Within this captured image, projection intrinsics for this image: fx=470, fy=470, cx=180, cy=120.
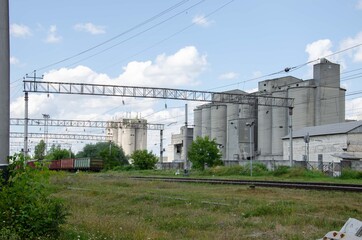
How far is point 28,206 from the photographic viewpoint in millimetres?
8914

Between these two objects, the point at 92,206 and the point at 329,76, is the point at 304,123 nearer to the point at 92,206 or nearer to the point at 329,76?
the point at 329,76

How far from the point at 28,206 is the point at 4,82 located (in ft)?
9.75

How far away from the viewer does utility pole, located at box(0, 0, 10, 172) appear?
10214mm

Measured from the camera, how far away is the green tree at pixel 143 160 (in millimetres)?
87812

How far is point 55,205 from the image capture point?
9406 mm

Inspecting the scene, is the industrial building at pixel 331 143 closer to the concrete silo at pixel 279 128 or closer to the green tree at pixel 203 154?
the concrete silo at pixel 279 128

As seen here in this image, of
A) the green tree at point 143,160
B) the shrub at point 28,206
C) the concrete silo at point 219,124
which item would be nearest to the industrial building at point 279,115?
the concrete silo at point 219,124

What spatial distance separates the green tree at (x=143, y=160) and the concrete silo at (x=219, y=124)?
23.5 meters

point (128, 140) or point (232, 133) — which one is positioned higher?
point (232, 133)

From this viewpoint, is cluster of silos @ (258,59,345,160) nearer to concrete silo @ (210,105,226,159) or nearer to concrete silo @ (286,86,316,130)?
concrete silo @ (286,86,316,130)

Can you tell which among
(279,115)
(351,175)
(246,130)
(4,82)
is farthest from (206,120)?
(4,82)

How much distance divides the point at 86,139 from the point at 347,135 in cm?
6604

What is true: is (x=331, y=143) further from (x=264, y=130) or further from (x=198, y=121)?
(x=198, y=121)

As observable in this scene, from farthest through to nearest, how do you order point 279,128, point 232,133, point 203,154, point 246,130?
point 232,133 → point 246,130 → point 279,128 → point 203,154
